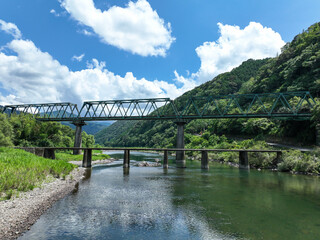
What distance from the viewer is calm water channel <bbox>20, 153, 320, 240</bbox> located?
15211 mm

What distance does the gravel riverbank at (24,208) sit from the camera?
568 inches

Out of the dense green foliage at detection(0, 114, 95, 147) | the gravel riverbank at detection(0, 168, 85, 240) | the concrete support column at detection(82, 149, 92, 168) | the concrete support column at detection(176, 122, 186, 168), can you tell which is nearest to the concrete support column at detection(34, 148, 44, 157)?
the concrete support column at detection(82, 149, 92, 168)

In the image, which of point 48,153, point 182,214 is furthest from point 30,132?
point 182,214

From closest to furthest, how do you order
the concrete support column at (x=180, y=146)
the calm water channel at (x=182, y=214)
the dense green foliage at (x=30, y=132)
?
the calm water channel at (x=182, y=214) → the concrete support column at (x=180, y=146) → the dense green foliage at (x=30, y=132)

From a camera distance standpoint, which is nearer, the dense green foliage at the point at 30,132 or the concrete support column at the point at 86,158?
the concrete support column at the point at 86,158

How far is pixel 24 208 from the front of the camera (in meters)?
18.1

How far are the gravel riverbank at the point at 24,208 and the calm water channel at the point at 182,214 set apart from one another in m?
0.74

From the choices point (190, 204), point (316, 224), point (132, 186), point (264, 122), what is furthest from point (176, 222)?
point (264, 122)

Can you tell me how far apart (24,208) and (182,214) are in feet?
43.3

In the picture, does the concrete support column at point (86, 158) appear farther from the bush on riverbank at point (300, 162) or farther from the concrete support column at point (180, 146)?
the bush on riverbank at point (300, 162)

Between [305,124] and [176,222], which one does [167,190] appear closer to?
[176,222]

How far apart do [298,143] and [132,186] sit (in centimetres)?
5782

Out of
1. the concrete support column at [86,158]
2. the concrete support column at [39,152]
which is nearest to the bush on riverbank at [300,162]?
the concrete support column at [86,158]

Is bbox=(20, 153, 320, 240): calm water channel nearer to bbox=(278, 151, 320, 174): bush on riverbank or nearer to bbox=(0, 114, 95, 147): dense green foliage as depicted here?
bbox=(278, 151, 320, 174): bush on riverbank
